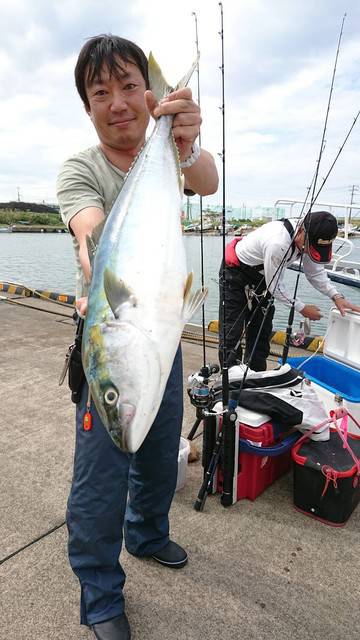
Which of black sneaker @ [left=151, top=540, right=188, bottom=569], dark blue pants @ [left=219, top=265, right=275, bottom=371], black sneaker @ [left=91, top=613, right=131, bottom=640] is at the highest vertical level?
dark blue pants @ [left=219, top=265, right=275, bottom=371]

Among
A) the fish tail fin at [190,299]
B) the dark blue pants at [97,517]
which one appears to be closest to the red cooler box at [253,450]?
the dark blue pants at [97,517]

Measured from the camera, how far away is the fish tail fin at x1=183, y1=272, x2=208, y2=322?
4.16 ft

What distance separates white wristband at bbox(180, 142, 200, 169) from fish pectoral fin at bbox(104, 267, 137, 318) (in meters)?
0.76

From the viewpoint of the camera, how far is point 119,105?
168 cm

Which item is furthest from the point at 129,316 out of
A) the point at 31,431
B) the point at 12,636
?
the point at 31,431

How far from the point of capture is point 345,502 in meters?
2.42

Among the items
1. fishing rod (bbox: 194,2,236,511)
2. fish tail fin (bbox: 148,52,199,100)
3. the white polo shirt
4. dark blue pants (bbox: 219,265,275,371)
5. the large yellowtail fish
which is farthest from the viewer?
dark blue pants (bbox: 219,265,275,371)

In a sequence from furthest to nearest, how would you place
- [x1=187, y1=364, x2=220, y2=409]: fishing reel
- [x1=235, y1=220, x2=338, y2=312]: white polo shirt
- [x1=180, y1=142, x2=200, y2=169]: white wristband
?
1. [x1=235, y1=220, x2=338, y2=312]: white polo shirt
2. [x1=187, y1=364, x2=220, y2=409]: fishing reel
3. [x1=180, y1=142, x2=200, y2=169]: white wristband

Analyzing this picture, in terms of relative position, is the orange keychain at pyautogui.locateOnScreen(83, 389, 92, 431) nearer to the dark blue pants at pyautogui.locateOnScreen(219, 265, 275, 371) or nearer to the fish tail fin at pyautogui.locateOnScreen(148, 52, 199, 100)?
the fish tail fin at pyautogui.locateOnScreen(148, 52, 199, 100)

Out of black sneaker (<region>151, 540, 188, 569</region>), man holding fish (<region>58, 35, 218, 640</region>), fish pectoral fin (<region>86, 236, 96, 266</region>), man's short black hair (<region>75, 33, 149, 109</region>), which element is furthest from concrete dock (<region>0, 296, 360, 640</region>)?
man's short black hair (<region>75, 33, 149, 109</region>)

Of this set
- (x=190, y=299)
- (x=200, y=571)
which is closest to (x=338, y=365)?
(x=200, y=571)

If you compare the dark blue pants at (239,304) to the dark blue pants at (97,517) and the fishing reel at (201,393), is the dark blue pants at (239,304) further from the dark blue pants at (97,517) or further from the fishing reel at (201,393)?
the dark blue pants at (97,517)

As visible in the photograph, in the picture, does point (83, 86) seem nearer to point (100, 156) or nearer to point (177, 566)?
point (100, 156)

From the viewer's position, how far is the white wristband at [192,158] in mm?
1752
